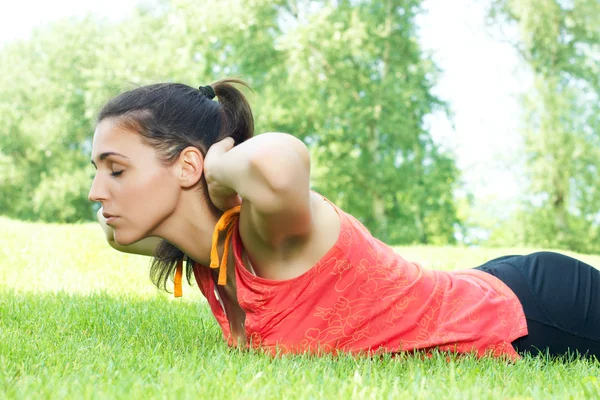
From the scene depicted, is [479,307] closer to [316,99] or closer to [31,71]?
[316,99]

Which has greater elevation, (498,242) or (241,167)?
(241,167)

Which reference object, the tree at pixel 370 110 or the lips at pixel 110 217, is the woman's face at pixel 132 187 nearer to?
the lips at pixel 110 217

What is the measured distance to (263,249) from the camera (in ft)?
9.52

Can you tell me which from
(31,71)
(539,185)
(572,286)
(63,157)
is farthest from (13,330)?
(31,71)

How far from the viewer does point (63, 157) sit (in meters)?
32.0

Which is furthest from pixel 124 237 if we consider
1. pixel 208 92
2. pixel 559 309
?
pixel 559 309

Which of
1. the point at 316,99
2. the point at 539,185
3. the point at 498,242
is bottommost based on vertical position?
the point at 498,242

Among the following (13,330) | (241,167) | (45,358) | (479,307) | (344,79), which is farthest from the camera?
(344,79)

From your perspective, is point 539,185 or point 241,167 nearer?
point 241,167

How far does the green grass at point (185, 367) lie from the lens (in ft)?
7.48

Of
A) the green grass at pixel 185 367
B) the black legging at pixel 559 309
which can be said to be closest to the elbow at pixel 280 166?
the green grass at pixel 185 367

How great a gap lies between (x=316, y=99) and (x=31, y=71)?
16595mm

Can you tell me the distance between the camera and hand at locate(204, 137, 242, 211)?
2791mm

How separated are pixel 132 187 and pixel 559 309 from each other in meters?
2.11
